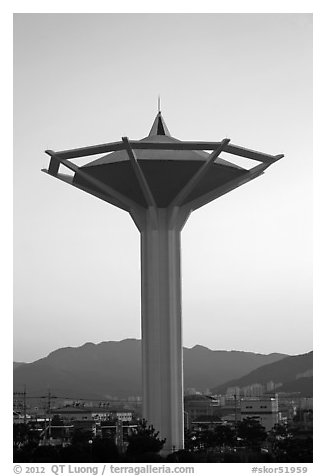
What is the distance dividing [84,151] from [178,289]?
5.13m

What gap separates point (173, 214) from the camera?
24406 mm

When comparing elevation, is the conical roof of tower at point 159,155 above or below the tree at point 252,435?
above

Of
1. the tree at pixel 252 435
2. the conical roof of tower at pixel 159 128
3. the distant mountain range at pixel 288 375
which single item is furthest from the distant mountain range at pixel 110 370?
the conical roof of tower at pixel 159 128

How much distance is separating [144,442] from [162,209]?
22.9 ft

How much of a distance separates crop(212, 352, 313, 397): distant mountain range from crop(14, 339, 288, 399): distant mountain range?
0.72m

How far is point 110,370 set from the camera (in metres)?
74.3

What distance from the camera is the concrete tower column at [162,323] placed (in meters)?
23.8

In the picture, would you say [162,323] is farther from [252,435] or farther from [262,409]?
[262,409]

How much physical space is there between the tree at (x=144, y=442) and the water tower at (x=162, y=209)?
104cm

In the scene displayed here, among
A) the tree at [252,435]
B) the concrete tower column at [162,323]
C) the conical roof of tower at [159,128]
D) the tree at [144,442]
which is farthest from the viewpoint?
the tree at [252,435]

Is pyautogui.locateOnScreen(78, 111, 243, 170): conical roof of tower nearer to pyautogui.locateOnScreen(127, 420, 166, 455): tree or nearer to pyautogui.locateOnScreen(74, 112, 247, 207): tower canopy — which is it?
pyautogui.locateOnScreen(74, 112, 247, 207): tower canopy

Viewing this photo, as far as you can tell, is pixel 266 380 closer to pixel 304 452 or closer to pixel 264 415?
pixel 264 415

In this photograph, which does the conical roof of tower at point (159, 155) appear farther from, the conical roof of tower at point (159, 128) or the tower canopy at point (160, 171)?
the conical roof of tower at point (159, 128)
